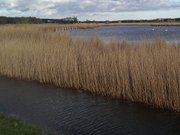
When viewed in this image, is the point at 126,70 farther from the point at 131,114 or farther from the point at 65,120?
the point at 65,120

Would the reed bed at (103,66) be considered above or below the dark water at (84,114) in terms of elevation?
above

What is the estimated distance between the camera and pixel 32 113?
10.0 metres

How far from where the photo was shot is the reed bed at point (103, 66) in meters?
9.62

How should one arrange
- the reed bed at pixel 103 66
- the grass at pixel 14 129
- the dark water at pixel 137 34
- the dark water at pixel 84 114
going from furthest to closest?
the dark water at pixel 137 34 < the reed bed at pixel 103 66 < the dark water at pixel 84 114 < the grass at pixel 14 129

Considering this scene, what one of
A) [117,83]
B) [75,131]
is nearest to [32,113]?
[75,131]

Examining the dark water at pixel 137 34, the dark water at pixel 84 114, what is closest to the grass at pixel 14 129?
the dark water at pixel 84 114

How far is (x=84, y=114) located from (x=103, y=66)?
211 cm

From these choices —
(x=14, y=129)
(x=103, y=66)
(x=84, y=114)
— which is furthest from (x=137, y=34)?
(x=14, y=129)

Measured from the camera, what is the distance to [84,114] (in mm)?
9977

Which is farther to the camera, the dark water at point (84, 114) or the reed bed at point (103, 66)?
the reed bed at point (103, 66)

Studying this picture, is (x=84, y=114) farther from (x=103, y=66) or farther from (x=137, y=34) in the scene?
(x=137, y=34)

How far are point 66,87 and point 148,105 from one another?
3788mm

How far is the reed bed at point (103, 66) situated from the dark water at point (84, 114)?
38 cm

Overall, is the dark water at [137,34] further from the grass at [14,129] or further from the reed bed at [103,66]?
the grass at [14,129]
